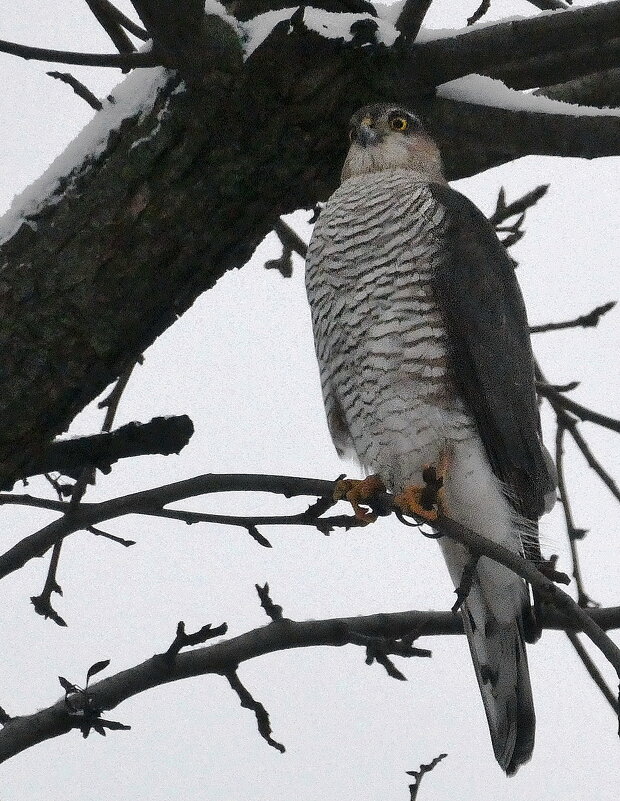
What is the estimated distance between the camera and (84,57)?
2230mm

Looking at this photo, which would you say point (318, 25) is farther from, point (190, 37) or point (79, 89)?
point (79, 89)

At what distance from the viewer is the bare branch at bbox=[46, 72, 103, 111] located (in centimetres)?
256

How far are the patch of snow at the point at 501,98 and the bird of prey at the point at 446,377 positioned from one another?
20 cm

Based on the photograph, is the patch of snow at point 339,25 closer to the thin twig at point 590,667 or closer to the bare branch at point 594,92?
the bare branch at point 594,92

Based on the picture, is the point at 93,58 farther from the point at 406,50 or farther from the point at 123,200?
the point at 406,50

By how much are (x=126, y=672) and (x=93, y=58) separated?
1521 millimetres

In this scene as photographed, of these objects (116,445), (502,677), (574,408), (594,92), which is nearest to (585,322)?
(574,408)

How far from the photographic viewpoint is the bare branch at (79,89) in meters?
2.56

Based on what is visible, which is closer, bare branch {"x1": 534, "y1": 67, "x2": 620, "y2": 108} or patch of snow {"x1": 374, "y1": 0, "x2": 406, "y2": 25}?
patch of snow {"x1": 374, "y1": 0, "x2": 406, "y2": 25}

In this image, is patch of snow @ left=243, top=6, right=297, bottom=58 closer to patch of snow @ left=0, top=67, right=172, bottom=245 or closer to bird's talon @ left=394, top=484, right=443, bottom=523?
patch of snow @ left=0, top=67, right=172, bottom=245

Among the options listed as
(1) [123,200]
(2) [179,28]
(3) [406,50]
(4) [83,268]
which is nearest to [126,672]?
(4) [83,268]

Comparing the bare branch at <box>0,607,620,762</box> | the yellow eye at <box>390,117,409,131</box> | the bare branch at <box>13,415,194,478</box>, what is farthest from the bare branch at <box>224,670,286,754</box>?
the yellow eye at <box>390,117,409,131</box>

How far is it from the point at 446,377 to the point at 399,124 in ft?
3.46

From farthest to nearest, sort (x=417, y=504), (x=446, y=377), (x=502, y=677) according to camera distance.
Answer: (x=502, y=677)
(x=446, y=377)
(x=417, y=504)
